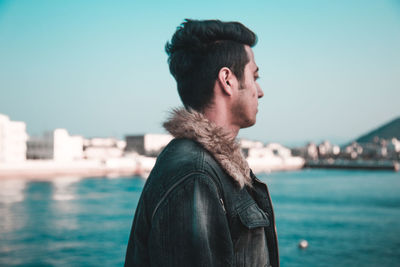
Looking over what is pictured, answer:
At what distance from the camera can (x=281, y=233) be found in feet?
58.3

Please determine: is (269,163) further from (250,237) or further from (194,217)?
(194,217)

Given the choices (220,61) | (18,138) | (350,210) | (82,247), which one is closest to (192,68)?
(220,61)

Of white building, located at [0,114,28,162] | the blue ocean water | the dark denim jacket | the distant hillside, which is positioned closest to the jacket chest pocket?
the dark denim jacket

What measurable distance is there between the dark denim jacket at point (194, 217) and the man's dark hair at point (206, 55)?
0.16 meters

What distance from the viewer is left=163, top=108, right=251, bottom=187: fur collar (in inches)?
36.1

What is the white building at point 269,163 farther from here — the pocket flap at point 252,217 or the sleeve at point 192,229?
the sleeve at point 192,229

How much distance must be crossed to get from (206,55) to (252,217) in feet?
1.41

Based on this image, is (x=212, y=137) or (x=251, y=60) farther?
A: (x=251, y=60)

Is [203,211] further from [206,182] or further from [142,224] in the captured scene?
[142,224]

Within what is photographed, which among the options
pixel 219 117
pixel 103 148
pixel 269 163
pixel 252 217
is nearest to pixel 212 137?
pixel 219 117

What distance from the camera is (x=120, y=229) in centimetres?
1905

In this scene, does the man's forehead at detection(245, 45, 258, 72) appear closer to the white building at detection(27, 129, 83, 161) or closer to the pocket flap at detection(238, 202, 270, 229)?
the pocket flap at detection(238, 202, 270, 229)

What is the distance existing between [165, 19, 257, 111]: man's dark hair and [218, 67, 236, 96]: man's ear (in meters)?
0.01

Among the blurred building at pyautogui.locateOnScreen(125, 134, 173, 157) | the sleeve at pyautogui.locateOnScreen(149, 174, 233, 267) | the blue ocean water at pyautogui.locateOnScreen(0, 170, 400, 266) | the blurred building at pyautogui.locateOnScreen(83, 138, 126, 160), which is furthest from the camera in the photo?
the blurred building at pyautogui.locateOnScreen(125, 134, 173, 157)
